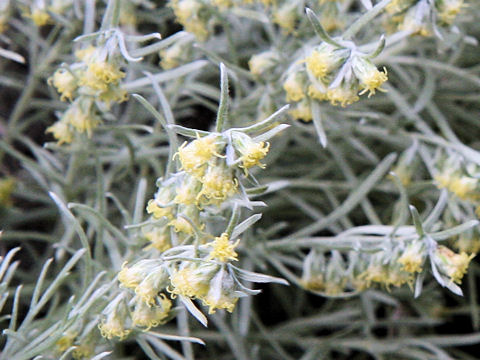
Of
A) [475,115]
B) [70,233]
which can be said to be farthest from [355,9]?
[70,233]

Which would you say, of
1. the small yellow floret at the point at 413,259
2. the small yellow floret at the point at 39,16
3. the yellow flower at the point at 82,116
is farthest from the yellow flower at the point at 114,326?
the small yellow floret at the point at 39,16

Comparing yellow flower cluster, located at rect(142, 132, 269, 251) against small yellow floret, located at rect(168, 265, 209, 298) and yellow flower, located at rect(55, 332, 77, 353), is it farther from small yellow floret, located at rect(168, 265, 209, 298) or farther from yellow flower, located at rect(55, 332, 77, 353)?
yellow flower, located at rect(55, 332, 77, 353)

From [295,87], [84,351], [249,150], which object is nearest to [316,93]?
[295,87]

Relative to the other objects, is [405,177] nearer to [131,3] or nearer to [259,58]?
[259,58]

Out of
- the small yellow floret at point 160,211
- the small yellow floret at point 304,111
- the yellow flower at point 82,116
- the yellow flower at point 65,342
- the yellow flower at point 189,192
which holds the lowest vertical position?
the yellow flower at point 65,342

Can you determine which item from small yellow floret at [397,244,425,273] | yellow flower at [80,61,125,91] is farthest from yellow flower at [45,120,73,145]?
small yellow floret at [397,244,425,273]

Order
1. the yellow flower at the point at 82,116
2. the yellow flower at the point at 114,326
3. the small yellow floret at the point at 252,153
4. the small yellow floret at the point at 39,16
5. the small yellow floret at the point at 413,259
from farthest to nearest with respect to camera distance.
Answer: the small yellow floret at the point at 39,16
the yellow flower at the point at 82,116
the small yellow floret at the point at 413,259
the yellow flower at the point at 114,326
the small yellow floret at the point at 252,153

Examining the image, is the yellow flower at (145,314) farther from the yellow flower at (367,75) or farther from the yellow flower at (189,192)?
the yellow flower at (367,75)
